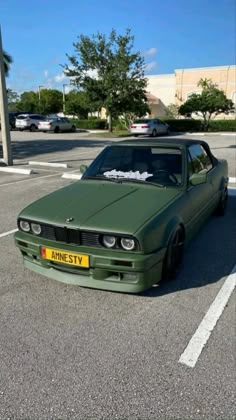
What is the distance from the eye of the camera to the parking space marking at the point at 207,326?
2527 mm

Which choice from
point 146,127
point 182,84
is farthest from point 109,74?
point 182,84

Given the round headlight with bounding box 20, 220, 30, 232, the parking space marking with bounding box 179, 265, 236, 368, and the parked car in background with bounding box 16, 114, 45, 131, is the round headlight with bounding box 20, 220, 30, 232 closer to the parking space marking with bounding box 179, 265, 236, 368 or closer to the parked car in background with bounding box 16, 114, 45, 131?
the parking space marking with bounding box 179, 265, 236, 368

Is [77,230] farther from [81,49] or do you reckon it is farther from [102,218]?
[81,49]

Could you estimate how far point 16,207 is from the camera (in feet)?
21.5

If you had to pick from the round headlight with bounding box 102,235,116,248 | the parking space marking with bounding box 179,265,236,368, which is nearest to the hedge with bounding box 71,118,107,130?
the parking space marking with bounding box 179,265,236,368

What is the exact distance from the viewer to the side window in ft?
14.6

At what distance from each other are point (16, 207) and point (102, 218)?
387 cm

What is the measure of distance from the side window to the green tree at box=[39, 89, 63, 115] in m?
58.5

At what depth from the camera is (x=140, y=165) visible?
4.25 metres

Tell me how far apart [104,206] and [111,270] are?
27.0 inches

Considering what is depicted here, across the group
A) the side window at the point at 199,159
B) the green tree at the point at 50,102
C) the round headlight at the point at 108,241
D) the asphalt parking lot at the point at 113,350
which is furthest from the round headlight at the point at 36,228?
the green tree at the point at 50,102

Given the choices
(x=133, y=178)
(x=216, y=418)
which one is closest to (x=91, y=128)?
(x=133, y=178)

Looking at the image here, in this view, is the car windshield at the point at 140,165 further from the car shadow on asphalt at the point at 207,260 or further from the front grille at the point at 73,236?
the front grille at the point at 73,236

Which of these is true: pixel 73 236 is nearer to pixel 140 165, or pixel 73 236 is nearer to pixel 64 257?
pixel 64 257
